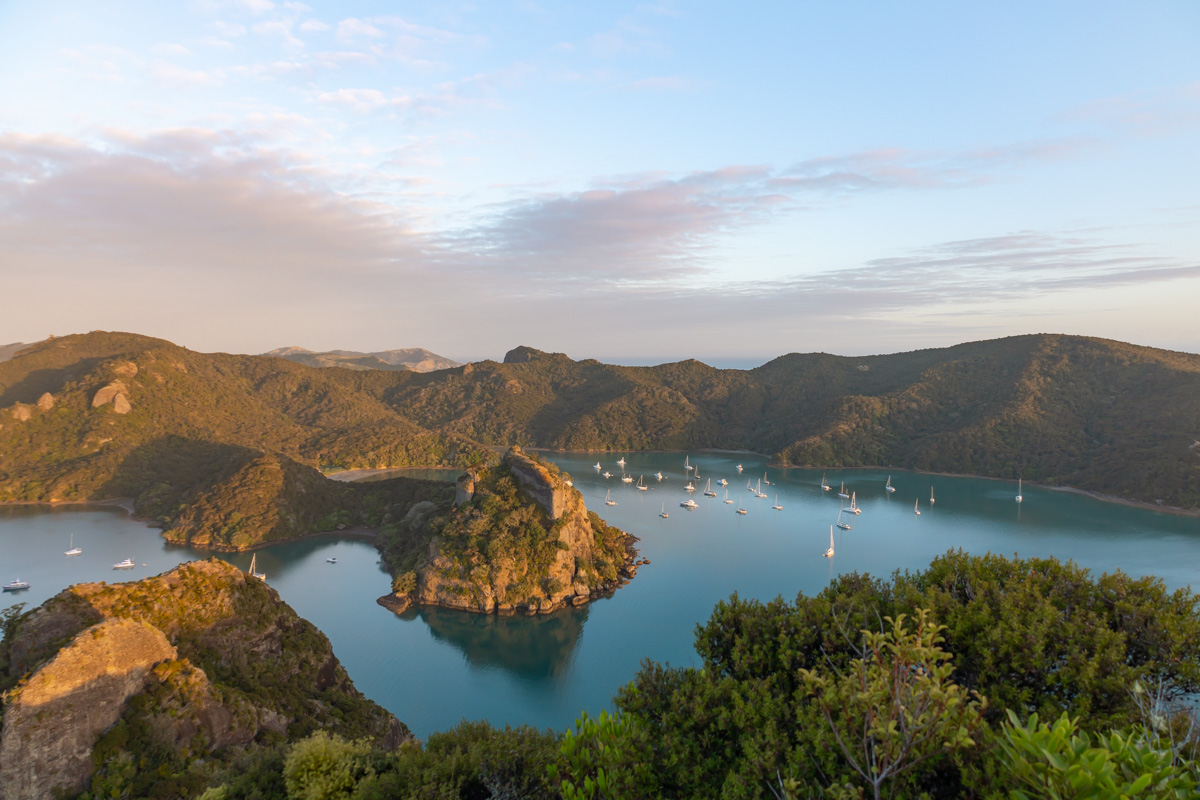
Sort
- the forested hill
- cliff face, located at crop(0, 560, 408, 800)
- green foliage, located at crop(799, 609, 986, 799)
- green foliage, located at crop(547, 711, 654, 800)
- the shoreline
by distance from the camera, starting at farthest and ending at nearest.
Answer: the forested hill < the shoreline < cliff face, located at crop(0, 560, 408, 800) < green foliage, located at crop(547, 711, 654, 800) < green foliage, located at crop(799, 609, 986, 799)

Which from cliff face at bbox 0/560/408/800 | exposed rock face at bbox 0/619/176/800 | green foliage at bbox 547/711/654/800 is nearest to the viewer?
green foliage at bbox 547/711/654/800

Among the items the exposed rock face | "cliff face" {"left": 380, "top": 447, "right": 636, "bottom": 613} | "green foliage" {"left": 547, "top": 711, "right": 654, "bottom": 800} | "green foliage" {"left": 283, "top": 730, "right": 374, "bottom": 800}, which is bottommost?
"cliff face" {"left": 380, "top": 447, "right": 636, "bottom": 613}

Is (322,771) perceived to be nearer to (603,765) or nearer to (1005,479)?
(603,765)

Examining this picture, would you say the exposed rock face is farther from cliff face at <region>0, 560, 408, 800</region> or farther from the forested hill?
the forested hill

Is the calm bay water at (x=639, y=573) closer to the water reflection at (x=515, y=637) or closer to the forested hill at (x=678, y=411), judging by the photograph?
the water reflection at (x=515, y=637)

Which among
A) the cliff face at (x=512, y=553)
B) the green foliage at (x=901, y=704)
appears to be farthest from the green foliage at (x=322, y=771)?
the cliff face at (x=512, y=553)

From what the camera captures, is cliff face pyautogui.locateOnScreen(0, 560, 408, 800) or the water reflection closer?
cliff face pyautogui.locateOnScreen(0, 560, 408, 800)

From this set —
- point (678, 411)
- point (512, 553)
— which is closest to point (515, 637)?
point (512, 553)

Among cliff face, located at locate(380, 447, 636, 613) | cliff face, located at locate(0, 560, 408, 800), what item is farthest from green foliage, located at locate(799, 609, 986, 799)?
cliff face, located at locate(380, 447, 636, 613)
